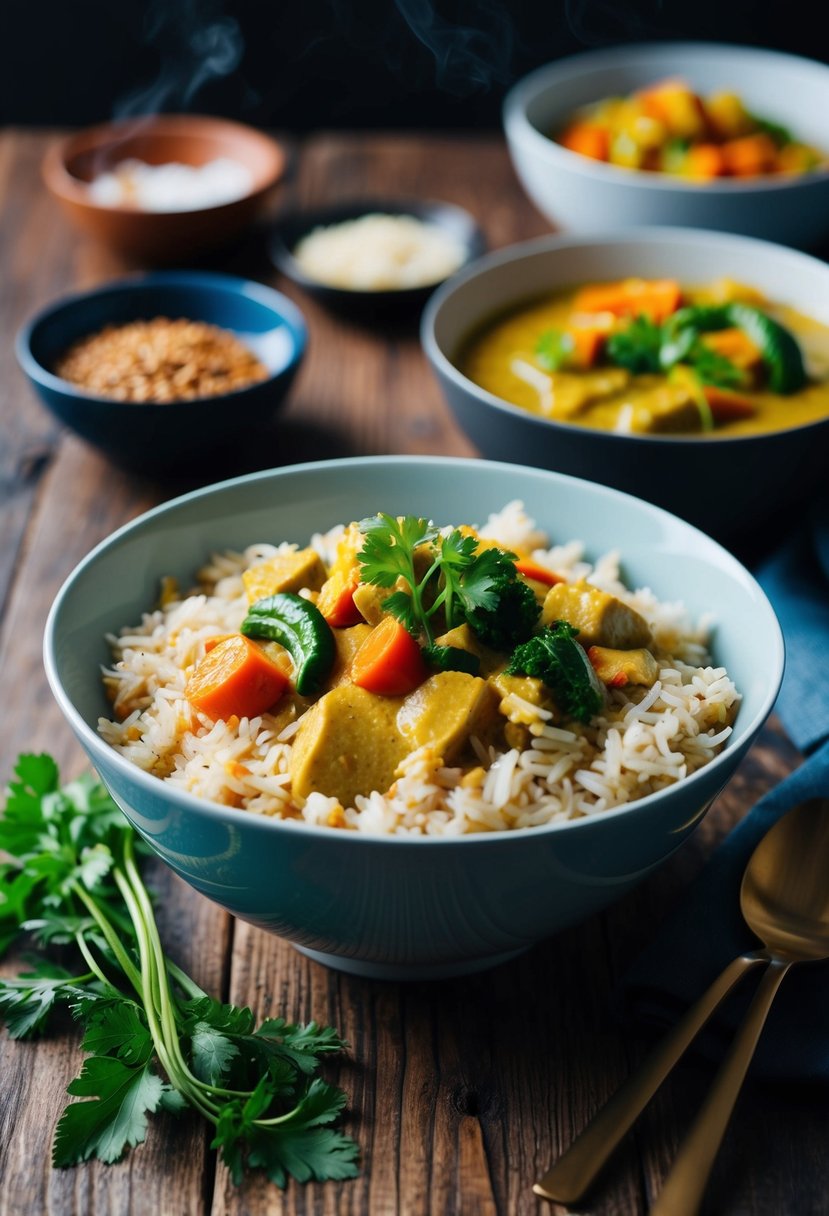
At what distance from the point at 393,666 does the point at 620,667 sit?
42 cm

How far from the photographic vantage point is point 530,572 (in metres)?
2.54

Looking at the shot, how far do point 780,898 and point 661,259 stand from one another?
2.48 metres

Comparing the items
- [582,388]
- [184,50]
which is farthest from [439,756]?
[184,50]

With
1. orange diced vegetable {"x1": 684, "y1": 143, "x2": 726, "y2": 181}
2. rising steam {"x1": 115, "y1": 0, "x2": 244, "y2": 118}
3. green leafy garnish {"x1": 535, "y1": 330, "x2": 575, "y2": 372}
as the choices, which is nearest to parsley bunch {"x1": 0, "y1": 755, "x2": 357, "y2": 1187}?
green leafy garnish {"x1": 535, "y1": 330, "x2": 575, "y2": 372}

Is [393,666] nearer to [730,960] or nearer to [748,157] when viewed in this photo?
[730,960]

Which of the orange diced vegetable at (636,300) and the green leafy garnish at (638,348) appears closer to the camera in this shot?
the green leafy garnish at (638,348)

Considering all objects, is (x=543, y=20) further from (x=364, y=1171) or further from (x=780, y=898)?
(x=364, y=1171)

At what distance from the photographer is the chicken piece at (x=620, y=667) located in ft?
7.46

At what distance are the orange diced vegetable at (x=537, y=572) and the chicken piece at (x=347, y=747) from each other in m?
0.49

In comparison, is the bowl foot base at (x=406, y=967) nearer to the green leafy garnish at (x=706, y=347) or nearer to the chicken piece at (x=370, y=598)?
the chicken piece at (x=370, y=598)

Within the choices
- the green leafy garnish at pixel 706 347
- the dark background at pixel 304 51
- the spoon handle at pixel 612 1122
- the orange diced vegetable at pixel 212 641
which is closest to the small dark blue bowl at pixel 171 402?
the green leafy garnish at pixel 706 347

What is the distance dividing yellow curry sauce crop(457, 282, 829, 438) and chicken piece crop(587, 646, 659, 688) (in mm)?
1086

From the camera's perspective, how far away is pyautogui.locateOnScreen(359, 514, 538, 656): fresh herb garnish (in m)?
2.22

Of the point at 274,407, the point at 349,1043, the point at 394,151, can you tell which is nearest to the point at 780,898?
the point at 349,1043
